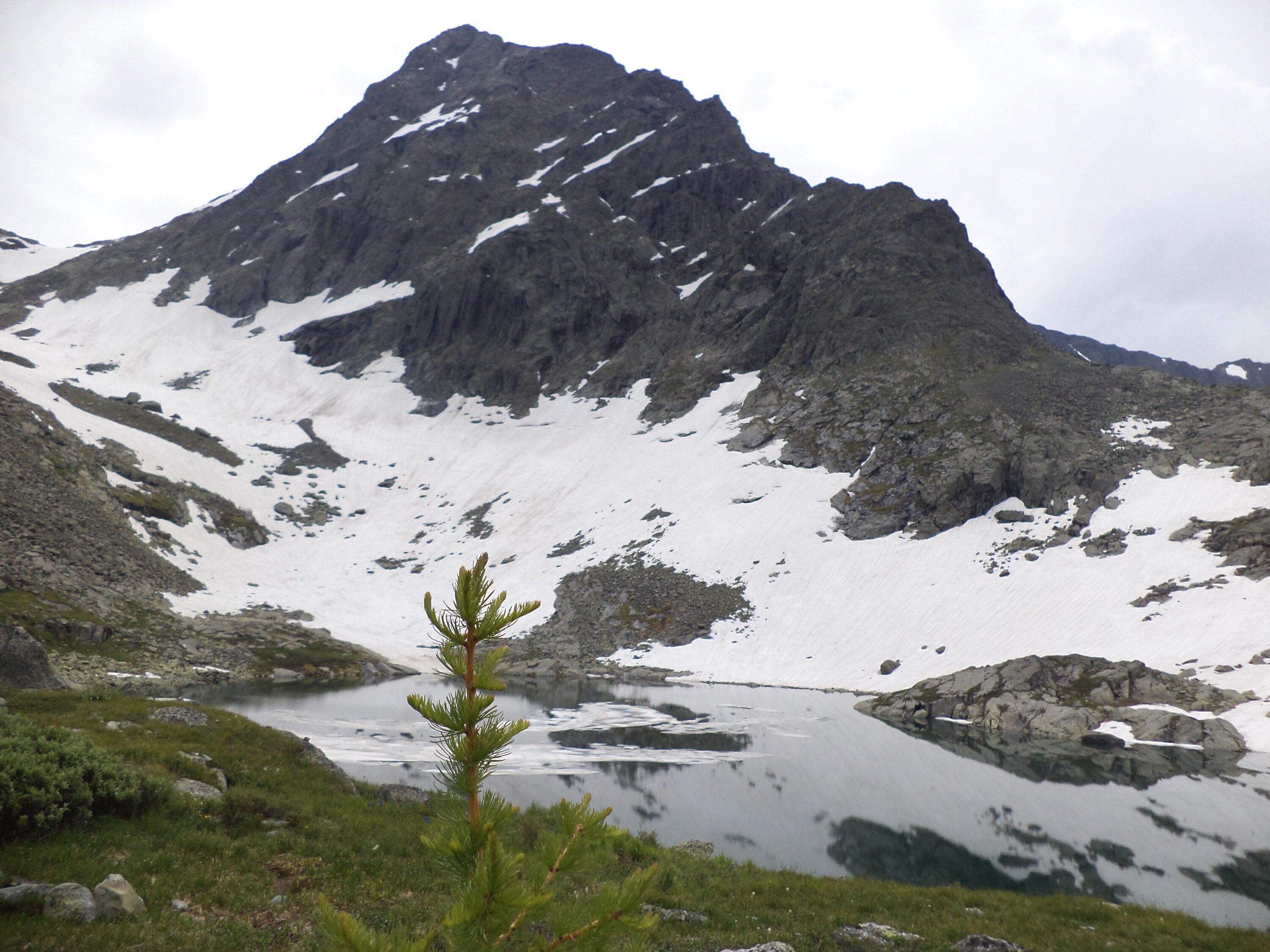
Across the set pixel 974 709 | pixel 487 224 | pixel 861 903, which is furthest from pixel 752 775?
pixel 487 224

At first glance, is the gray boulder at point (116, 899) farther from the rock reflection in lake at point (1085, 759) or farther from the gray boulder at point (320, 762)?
the rock reflection in lake at point (1085, 759)

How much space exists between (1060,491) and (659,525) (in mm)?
34787

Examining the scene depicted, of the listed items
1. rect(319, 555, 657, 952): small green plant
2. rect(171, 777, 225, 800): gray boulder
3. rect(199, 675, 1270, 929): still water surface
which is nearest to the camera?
rect(319, 555, 657, 952): small green plant

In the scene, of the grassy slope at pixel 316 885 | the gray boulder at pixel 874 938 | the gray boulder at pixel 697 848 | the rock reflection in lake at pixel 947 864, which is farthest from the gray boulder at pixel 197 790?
the rock reflection in lake at pixel 947 864

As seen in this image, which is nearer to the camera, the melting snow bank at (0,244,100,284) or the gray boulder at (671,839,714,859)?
the gray boulder at (671,839,714,859)

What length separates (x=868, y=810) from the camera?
19219 millimetres

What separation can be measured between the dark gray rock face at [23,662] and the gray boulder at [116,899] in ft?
47.6

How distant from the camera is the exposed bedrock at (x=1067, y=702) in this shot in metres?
27.6

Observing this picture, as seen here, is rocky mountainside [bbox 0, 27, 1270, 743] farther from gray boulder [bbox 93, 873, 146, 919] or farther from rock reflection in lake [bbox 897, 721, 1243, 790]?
gray boulder [bbox 93, 873, 146, 919]

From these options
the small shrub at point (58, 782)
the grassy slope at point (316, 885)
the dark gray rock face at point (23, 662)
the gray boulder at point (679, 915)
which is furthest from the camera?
the dark gray rock face at point (23, 662)

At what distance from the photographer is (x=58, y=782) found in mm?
8383

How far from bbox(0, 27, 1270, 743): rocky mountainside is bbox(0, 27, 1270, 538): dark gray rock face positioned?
57 cm

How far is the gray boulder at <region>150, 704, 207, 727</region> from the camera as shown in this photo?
50.3 feet

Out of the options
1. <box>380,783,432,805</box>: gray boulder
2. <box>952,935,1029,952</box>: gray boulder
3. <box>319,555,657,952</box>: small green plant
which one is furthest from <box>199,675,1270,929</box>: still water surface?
<box>319,555,657,952</box>: small green plant
